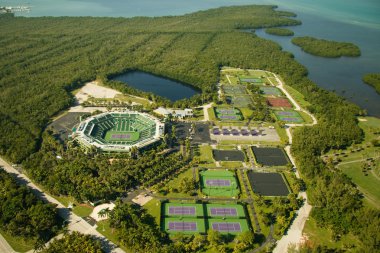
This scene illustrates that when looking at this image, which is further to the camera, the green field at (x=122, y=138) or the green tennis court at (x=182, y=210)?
the green field at (x=122, y=138)

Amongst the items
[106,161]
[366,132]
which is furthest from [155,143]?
[366,132]

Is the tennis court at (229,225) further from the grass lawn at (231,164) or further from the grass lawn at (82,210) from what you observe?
the grass lawn at (82,210)

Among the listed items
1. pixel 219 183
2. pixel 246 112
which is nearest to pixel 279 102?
pixel 246 112

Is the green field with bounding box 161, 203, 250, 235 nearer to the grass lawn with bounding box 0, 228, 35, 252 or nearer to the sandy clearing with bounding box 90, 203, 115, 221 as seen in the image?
the sandy clearing with bounding box 90, 203, 115, 221

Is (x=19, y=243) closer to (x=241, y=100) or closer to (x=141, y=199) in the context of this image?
(x=141, y=199)

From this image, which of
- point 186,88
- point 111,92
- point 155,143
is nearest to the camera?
point 155,143

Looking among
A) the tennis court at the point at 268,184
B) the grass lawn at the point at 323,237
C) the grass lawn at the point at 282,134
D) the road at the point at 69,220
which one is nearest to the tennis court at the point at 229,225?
the tennis court at the point at 268,184

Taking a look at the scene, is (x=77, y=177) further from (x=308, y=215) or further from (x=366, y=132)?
(x=366, y=132)
